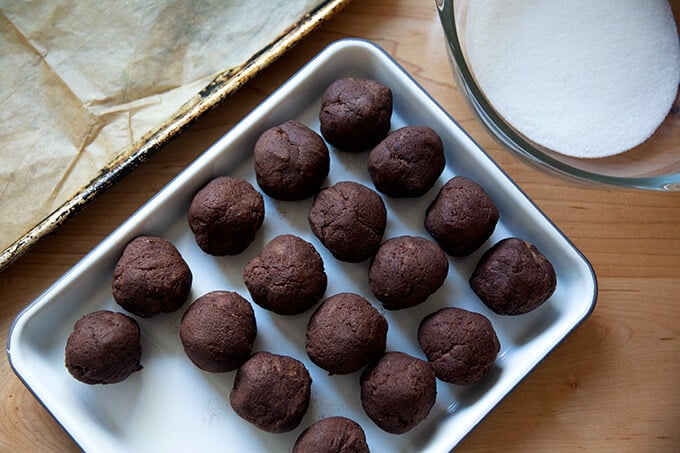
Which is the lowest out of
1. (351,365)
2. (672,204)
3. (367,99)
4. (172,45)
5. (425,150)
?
(672,204)

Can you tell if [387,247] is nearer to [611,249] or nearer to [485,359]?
[485,359]

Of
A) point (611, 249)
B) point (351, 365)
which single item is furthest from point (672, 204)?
point (351, 365)

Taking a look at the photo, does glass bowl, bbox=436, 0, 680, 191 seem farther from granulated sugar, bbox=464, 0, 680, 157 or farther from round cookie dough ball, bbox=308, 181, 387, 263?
round cookie dough ball, bbox=308, 181, 387, 263

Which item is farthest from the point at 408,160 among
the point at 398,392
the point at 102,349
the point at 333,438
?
the point at 102,349

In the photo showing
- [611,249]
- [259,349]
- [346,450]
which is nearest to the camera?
[346,450]

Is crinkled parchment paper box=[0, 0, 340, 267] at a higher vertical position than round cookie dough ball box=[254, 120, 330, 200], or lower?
higher

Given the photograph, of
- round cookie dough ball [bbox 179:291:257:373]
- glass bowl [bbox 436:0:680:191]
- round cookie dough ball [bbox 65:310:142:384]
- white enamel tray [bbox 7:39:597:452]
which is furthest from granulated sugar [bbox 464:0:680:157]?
round cookie dough ball [bbox 65:310:142:384]

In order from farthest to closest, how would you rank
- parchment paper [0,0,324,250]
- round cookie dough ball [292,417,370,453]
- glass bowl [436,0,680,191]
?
parchment paper [0,0,324,250], round cookie dough ball [292,417,370,453], glass bowl [436,0,680,191]

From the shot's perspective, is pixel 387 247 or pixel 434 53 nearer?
pixel 387 247
